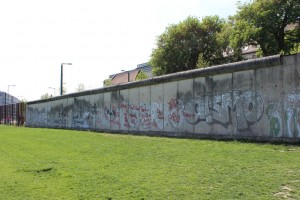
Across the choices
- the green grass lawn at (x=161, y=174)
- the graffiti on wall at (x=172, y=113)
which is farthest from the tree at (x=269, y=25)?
the green grass lawn at (x=161, y=174)

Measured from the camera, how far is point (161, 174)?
29.1 ft

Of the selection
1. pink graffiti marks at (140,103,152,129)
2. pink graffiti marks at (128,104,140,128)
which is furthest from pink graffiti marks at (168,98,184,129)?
pink graffiti marks at (128,104,140,128)

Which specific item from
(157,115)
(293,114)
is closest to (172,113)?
(157,115)

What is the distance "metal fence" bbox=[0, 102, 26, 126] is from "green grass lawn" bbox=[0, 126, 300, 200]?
40.2 m

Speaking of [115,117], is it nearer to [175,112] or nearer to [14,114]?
[175,112]

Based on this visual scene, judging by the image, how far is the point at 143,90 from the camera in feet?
71.3

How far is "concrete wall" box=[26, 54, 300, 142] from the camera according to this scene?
43.0 ft

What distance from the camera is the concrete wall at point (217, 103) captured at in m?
13.1

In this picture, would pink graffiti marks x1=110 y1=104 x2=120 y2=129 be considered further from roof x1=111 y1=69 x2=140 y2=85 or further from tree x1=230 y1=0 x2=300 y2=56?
roof x1=111 y1=69 x2=140 y2=85

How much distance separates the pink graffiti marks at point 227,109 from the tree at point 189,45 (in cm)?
2719

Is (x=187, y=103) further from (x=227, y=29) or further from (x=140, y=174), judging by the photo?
(x=227, y=29)

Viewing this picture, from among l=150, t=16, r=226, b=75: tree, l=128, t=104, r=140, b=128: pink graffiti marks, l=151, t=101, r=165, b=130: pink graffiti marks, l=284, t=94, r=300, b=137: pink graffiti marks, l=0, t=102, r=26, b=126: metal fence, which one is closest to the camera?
l=284, t=94, r=300, b=137: pink graffiti marks

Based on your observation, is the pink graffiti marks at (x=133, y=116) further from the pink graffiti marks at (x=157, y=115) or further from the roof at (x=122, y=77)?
the roof at (x=122, y=77)

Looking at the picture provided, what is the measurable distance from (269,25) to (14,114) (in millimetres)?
38887
